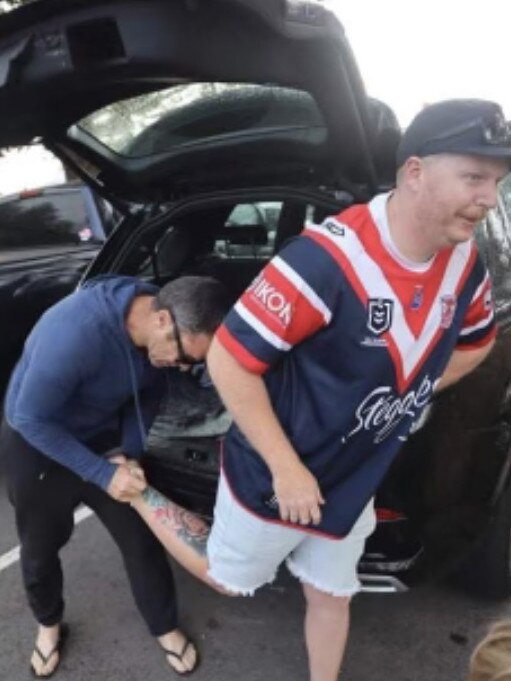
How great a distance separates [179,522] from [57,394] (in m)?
0.52

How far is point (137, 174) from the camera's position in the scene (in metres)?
2.80

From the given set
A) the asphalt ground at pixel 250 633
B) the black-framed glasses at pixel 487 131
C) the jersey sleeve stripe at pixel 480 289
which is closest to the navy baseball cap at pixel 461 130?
the black-framed glasses at pixel 487 131

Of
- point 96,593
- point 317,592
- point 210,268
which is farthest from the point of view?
point 210,268

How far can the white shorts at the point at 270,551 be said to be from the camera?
1734 mm

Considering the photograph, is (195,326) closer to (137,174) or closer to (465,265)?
(465,265)

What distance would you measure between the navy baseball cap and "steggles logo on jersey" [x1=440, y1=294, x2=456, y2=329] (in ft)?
1.11

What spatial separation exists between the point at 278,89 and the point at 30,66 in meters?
0.70

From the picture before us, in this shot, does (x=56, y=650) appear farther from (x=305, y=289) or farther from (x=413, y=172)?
(x=413, y=172)

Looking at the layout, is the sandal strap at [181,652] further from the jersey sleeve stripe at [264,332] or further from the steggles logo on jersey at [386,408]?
the jersey sleeve stripe at [264,332]

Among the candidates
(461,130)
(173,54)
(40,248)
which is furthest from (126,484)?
(40,248)

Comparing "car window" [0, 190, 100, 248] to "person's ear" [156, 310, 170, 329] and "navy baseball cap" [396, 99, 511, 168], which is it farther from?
"navy baseball cap" [396, 99, 511, 168]

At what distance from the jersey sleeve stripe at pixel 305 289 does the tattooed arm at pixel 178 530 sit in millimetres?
914

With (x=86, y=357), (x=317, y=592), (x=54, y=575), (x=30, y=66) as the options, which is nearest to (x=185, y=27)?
(x=30, y=66)

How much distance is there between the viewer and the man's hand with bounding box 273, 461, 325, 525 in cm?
154
